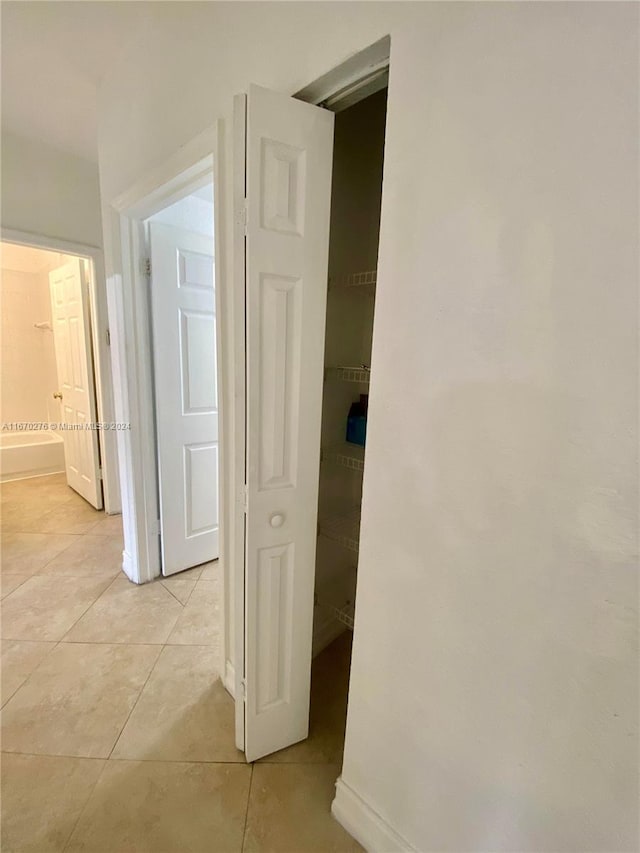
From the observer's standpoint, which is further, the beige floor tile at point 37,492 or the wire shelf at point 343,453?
the beige floor tile at point 37,492

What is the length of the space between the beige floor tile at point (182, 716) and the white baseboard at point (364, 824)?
0.38 metres

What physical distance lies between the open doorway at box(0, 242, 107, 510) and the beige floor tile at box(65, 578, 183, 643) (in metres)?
1.41

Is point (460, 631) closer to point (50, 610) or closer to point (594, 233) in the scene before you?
point (594, 233)

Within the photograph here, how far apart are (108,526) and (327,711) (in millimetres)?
2323

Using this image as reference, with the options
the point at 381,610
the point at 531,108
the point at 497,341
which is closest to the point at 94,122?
the point at 531,108

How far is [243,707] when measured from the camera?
1266mm

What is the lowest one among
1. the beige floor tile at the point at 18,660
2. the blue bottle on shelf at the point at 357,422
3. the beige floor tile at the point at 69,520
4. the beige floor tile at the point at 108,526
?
the beige floor tile at the point at 18,660

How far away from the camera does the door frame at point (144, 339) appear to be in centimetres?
135

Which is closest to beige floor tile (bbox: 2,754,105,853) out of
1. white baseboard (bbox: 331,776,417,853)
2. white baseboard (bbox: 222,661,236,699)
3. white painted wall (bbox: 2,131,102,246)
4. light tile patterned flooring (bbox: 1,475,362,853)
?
light tile patterned flooring (bbox: 1,475,362,853)

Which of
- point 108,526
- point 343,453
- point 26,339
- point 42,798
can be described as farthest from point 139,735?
point 26,339

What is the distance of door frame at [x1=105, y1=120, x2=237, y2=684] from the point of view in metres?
1.35

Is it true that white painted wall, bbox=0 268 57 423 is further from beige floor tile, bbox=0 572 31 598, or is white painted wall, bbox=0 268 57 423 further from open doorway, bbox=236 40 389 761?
open doorway, bbox=236 40 389 761

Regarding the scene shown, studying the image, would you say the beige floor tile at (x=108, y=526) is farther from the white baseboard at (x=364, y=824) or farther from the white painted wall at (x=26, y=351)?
the white baseboard at (x=364, y=824)

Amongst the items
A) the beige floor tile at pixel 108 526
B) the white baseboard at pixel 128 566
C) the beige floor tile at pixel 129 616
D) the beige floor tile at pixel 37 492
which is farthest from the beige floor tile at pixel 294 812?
the beige floor tile at pixel 37 492
